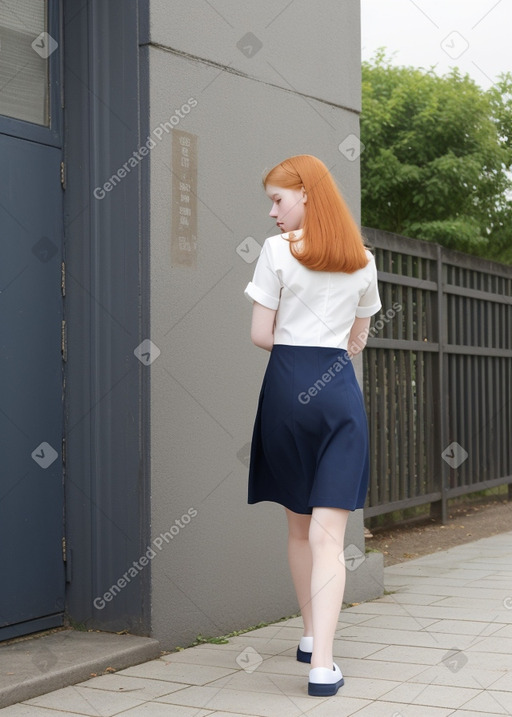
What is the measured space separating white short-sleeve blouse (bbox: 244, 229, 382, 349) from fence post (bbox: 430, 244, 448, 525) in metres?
4.33

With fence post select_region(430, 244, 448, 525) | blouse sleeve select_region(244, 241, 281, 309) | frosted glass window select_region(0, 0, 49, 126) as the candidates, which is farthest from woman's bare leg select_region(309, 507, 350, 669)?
fence post select_region(430, 244, 448, 525)

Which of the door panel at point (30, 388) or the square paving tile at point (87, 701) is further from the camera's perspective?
the door panel at point (30, 388)

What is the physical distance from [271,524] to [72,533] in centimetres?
101

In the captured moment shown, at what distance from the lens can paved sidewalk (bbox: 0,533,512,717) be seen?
333 centimetres

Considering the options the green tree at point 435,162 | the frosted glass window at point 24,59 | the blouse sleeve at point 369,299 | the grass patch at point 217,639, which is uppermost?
the green tree at point 435,162

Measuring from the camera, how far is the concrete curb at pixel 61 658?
3.49 metres

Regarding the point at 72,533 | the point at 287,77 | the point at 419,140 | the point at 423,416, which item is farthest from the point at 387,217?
the point at 72,533

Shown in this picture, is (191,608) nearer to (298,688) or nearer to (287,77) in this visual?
(298,688)

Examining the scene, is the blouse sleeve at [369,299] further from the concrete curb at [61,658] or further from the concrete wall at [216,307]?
the concrete curb at [61,658]

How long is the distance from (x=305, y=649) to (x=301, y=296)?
1349mm

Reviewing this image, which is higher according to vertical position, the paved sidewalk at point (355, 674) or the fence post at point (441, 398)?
the fence post at point (441, 398)

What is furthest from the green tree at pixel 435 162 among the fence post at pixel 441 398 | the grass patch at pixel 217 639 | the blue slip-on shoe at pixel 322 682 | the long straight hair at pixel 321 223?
the blue slip-on shoe at pixel 322 682

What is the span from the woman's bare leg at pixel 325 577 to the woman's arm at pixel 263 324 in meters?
0.61

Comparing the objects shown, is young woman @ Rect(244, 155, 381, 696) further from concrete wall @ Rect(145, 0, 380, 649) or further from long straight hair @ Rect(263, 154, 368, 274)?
concrete wall @ Rect(145, 0, 380, 649)
